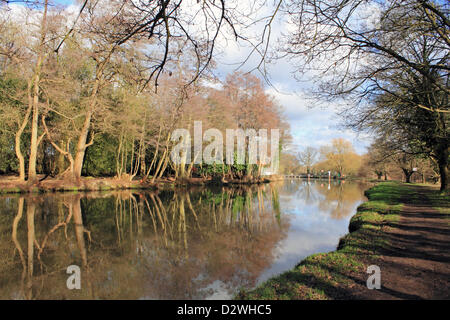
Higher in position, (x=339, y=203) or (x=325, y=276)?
(x=325, y=276)

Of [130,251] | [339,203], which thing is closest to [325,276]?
[130,251]

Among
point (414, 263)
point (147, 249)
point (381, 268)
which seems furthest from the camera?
point (147, 249)

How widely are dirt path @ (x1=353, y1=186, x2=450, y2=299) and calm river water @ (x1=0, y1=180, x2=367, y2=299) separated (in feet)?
5.43

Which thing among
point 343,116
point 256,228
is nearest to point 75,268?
point 256,228

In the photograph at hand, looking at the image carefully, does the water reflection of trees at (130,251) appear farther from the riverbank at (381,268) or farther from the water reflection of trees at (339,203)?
the water reflection of trees at (339,203)

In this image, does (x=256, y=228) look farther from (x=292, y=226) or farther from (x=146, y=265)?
(x=146, y=265)

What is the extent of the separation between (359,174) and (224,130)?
46069 mm

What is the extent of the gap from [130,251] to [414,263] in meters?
5.50

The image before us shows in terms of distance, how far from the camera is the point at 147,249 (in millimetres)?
6352

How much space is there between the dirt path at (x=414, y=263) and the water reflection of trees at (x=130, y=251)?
211cm

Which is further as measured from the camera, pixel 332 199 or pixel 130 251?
pixel 332 199

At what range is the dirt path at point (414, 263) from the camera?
3562 mm

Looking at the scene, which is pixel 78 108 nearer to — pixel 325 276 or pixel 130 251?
pixel 130 251

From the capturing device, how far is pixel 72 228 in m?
8.02
